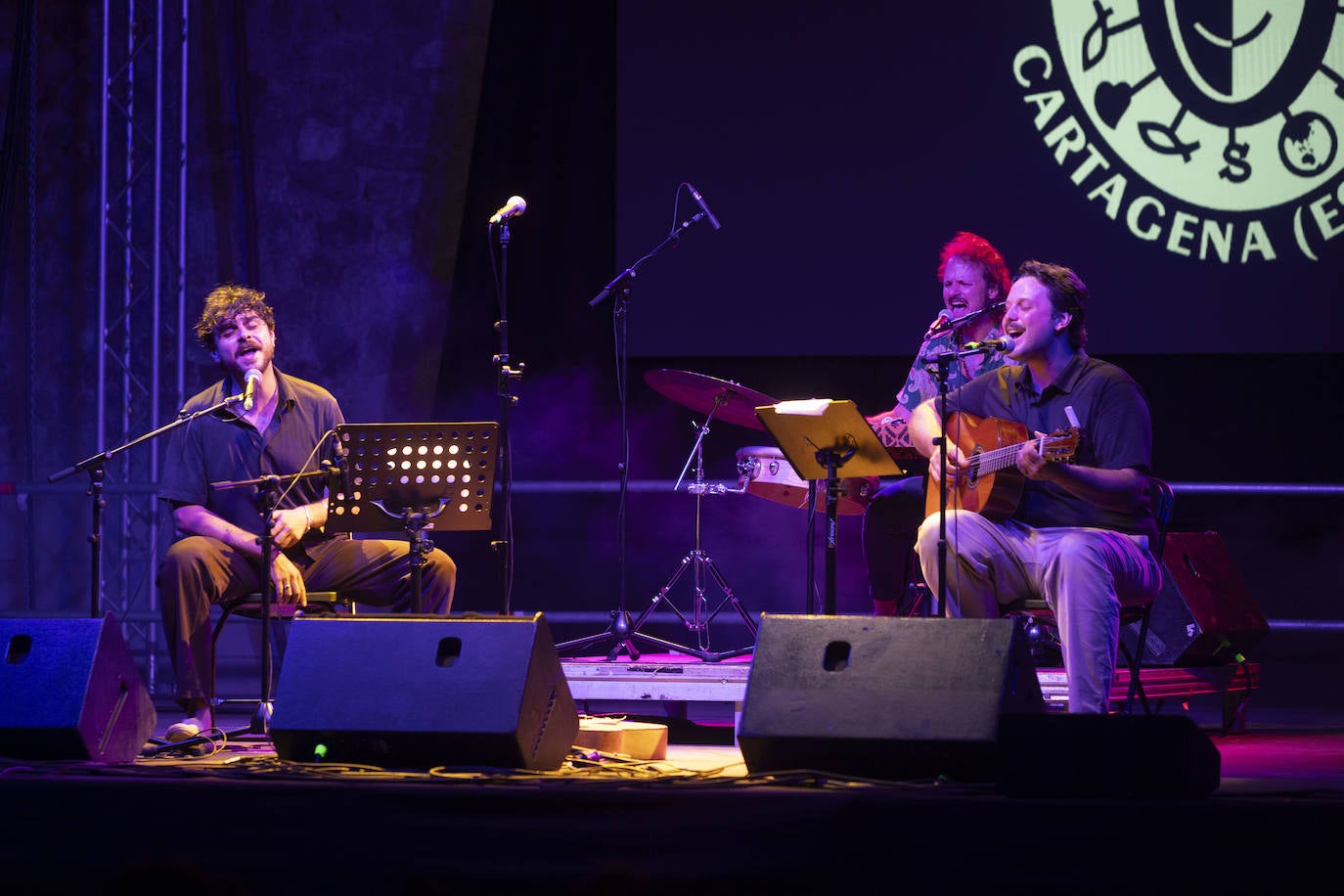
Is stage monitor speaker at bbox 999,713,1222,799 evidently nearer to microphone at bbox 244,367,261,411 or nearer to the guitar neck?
the guitar neck

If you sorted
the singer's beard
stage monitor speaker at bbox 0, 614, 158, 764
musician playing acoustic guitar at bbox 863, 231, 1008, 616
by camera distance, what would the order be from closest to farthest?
stage monitor speaker at bbox 0, 614, 158, 764
the singer's beard
musician playing acoustic guitar at bbox 863, 231, 1008, 616

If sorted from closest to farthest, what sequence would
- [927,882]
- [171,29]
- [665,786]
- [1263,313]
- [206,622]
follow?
1. [927,882]
2. [665,786]
3. [206,622]
4. [1263,313]
5. [171,29]

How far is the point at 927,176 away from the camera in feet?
19.6

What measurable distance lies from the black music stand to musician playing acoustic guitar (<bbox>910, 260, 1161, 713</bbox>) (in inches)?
9.7

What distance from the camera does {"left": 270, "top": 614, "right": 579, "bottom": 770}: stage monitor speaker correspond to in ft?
9.98

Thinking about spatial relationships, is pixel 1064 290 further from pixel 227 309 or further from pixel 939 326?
pixel 227 309

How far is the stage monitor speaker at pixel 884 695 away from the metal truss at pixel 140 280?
4.04 meters

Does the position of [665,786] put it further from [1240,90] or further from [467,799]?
[1240,90]

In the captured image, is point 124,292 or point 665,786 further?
point 124,292

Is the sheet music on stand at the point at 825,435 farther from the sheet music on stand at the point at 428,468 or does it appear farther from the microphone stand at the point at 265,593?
the microphone stand at the point at 265,593

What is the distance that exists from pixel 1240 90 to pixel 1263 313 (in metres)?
0.96

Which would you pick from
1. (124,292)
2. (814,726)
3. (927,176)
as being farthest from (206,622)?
(927,176)

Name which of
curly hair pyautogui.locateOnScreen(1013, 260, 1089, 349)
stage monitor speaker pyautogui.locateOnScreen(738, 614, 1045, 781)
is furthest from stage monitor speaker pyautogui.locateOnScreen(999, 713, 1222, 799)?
curly hair pyautogui.locateOnScreen(1013, 260, 1089, 349)

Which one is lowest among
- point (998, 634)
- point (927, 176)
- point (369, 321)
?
point (998, 634)
